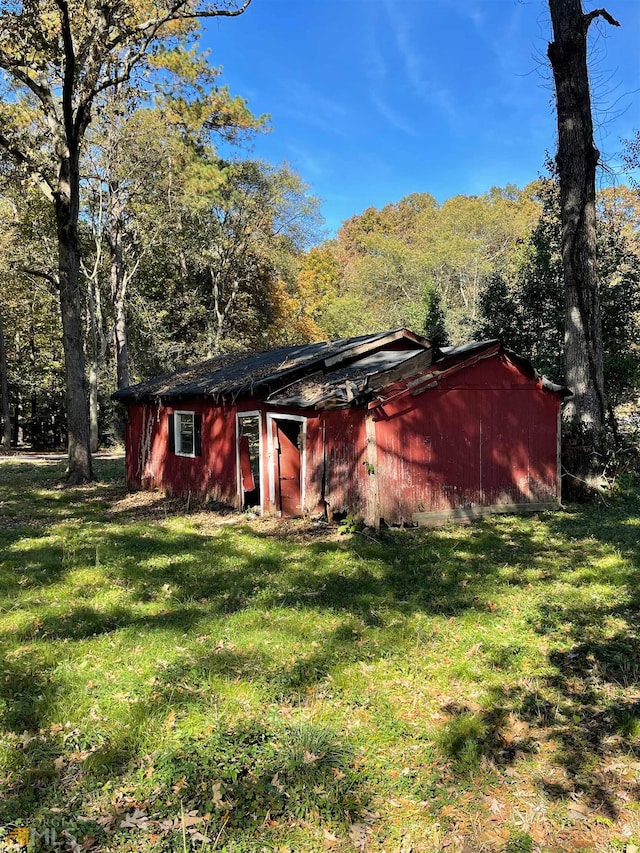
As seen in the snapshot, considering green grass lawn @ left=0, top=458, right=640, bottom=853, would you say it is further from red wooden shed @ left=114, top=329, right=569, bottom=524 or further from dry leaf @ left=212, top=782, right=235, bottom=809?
red wooden shed @ left=114, top=329, right=569, bottom=524

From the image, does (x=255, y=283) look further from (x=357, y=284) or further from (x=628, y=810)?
(x=628, y=810)

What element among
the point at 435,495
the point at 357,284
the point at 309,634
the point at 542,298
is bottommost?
the point at 309,634

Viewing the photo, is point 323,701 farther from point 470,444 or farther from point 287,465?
point 287,465

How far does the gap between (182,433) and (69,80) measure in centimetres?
889

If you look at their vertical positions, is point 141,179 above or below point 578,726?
above

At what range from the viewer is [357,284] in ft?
156

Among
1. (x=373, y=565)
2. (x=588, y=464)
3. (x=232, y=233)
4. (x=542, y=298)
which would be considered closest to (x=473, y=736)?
(x=373, y=565)

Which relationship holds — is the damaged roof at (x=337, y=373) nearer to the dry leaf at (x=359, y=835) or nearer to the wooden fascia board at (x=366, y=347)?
the wooden fascia board at (x=366, y=347)

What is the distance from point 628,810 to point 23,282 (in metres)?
32.5

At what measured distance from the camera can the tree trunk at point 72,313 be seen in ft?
48.1

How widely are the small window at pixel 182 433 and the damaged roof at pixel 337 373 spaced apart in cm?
59

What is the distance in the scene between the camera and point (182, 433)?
14.8 metres

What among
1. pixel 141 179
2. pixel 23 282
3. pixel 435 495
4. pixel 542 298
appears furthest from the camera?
pixel 23 282

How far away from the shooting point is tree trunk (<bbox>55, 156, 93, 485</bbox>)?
14.7m
